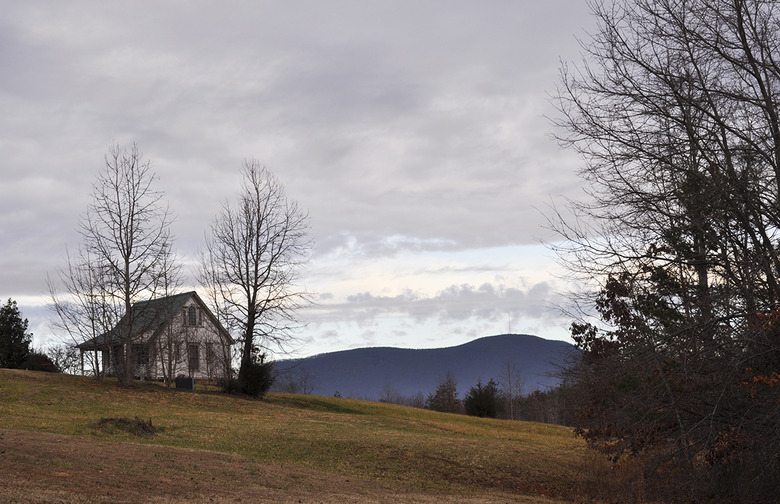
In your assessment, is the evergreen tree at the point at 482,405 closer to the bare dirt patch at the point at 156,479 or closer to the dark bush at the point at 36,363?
the dark bush at the point at 36,363

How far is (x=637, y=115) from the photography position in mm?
13461

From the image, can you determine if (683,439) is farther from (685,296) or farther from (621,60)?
(621,60)

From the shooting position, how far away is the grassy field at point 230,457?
1378 cm

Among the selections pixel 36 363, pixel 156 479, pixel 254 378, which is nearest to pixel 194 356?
pixel 36 363

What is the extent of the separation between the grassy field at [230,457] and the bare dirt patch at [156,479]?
4cm

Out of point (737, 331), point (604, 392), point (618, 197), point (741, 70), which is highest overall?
point (741, 70)

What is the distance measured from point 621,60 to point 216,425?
20.7m

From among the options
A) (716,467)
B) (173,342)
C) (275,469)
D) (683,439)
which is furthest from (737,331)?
(173,342)

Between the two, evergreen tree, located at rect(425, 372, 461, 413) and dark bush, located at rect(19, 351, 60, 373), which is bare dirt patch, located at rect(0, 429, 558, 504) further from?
evergreen tree, located at rect(425, 372, 461, 413)

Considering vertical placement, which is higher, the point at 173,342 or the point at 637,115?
the point at 637,115

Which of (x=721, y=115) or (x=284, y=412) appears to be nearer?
(x=721, y=115)

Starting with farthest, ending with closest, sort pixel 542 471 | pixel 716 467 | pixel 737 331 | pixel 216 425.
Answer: pixel 216 425, pixel 542 471, pixel 716 467, pixel 737 331

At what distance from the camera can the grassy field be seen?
543 inches

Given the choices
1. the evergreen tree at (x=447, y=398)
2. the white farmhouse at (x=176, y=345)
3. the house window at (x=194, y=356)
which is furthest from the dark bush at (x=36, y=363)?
the evergreen tree at (x=447, y=398)
